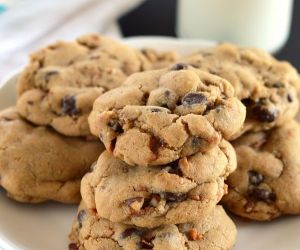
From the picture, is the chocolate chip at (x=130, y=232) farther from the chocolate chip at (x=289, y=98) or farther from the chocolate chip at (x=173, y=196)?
the chocolate chip at (x=289, y=98)

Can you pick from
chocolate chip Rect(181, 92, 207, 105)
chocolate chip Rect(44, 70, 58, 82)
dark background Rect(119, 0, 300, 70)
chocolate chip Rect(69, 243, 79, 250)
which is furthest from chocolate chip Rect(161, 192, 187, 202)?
dark background Rect(119, 0, 300, 70)

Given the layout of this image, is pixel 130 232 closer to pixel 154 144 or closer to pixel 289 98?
pixel 154 144

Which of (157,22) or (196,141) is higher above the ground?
(196,141)

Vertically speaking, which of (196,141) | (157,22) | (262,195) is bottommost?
(157,22)

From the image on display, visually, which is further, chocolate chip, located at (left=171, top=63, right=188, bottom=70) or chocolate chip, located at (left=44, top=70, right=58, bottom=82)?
chocolate chip, located at (left=44, top=70, right=58, bottom=82)

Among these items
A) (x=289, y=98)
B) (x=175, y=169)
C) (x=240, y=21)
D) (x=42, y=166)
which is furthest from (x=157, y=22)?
(x=175, y=169)

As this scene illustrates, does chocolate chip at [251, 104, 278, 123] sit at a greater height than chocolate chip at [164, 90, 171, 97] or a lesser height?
lesser

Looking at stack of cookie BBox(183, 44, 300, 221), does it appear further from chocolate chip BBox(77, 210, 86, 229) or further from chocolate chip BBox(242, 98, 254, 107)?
chocolate chip BBox(77, 210, 86, 229)

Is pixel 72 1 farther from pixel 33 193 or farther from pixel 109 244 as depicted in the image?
pixel 109 244
